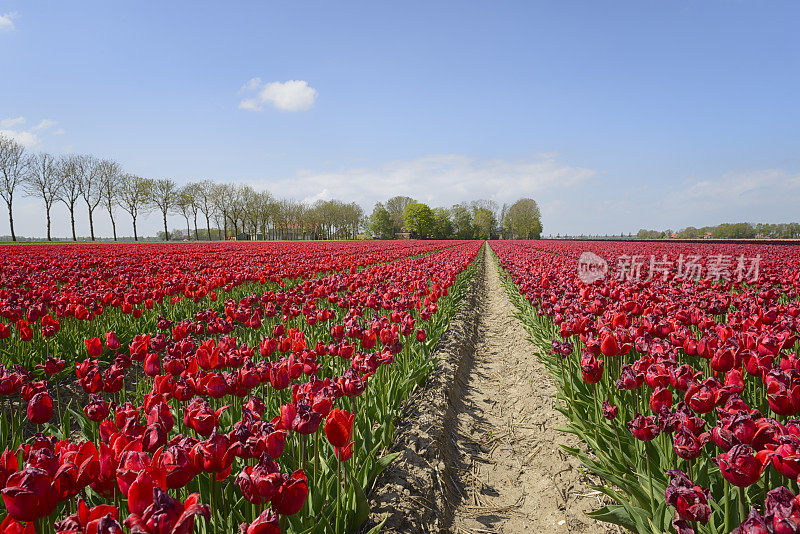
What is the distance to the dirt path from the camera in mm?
3055

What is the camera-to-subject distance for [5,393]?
258 centimetres

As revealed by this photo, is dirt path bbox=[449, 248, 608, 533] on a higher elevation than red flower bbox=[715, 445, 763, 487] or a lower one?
lower

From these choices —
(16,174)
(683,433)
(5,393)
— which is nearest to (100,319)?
(5,393)

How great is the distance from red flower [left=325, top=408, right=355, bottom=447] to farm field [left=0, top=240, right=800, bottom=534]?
0.05 feet

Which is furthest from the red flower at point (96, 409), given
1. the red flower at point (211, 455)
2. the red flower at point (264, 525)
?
the red flower at point (264, 525)

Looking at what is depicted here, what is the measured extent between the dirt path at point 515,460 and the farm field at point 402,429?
2 cm

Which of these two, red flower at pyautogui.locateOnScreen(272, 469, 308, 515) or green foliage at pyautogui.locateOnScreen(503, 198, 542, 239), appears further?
green foliage at pyautogui.locateOnScreen(503, 198, 542, 239)

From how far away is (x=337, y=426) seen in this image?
197 cm

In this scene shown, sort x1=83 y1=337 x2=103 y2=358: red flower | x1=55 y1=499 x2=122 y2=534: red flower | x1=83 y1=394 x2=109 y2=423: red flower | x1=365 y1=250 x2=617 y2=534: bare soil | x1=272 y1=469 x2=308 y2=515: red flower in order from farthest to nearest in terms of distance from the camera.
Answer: x1=83 y1=337 x2=103 y2=358: red flower → x1=365 y1=250 x2=617 y2=534: bare soil → x1=83 y1=394 x2=109 y2=423: red flower → x1=272 y1=469 x2=308 y2=515: red flower → x1=55 y1=499 x2=122 y2=534: red flower

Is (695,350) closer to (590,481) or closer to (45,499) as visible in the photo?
(590,481)

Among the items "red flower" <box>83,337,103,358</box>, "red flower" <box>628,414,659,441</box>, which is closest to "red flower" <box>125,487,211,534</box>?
"red flower" <box>628,414,659,441</box>

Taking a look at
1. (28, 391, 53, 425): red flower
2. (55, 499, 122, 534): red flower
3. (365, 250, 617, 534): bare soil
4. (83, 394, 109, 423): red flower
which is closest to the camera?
(55, 499, 122, 534): red flower

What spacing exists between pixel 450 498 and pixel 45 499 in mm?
2677

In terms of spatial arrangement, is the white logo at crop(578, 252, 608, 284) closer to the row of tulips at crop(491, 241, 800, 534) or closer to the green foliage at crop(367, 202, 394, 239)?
the row of tulips at crop(491, 241, 800, 534)
